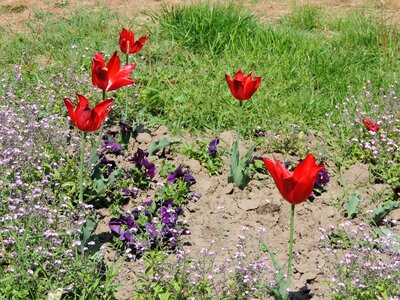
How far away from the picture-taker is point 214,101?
5.18 m

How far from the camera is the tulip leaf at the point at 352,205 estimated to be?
412cm

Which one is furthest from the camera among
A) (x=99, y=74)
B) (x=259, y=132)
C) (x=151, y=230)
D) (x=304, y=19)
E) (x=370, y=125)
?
(x=304, y=19)

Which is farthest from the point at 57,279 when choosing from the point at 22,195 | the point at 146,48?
the point at 146,48

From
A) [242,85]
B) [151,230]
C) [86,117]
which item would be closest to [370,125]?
[242,85]

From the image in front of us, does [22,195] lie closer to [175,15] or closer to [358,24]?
[175,15]

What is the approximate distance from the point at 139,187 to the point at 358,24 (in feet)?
10.1

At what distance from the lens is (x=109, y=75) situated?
396 cm

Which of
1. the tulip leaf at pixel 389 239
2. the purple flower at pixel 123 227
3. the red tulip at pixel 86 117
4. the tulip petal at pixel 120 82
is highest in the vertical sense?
the red tulip at pixel 86 117

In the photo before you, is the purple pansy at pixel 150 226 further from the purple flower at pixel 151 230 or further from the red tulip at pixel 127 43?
the red tulip at pixel 127 43

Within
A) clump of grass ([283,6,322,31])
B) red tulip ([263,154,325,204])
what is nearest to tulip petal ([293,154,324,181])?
red tulip ([263,154,325,204])

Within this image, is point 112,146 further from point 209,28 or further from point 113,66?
point 209,28

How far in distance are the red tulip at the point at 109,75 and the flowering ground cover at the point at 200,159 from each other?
0.01m

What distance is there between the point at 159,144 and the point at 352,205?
4.11 ft

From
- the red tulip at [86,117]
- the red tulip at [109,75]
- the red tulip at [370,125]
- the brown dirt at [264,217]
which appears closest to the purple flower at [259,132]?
the brown dirt at [264,217]
